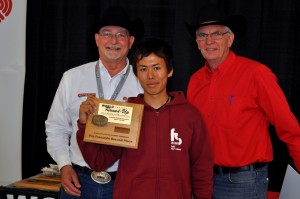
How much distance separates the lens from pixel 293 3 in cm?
326

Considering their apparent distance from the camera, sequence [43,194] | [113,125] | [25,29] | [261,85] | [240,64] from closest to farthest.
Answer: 1. [113,125]
2. [261,85]
3. [240,64]
4. [43,194]
5. [25,29]

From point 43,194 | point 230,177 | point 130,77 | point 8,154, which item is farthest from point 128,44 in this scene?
point 8,154

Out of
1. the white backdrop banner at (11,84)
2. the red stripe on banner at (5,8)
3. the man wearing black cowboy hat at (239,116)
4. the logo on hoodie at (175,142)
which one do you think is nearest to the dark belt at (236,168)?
the man wearing black cowboy hat at (239,116)

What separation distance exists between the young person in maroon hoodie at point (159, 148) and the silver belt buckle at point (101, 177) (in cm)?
8

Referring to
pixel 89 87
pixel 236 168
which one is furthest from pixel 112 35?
pixel 236 168

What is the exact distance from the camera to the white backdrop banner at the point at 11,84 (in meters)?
3.48

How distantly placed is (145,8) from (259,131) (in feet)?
5.75

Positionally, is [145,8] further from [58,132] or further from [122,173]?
[122,173]

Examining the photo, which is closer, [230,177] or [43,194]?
[230,177]

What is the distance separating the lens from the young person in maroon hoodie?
1759 millimetres

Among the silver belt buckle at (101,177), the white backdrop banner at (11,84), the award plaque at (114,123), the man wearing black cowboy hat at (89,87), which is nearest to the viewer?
the award plaque at (114,123)

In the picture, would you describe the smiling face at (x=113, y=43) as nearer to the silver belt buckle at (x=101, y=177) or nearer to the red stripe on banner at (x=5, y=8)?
the silver belt buckle at (x=101, y=177)

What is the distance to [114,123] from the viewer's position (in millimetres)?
1785

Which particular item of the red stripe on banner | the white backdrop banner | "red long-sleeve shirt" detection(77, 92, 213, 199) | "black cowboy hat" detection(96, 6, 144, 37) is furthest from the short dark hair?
the red stripe on banner
